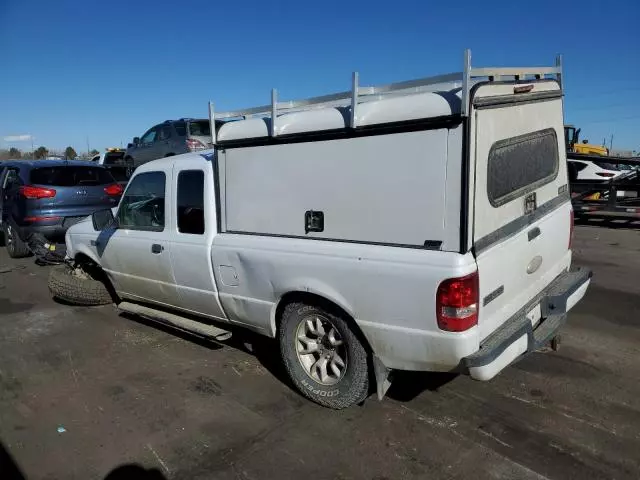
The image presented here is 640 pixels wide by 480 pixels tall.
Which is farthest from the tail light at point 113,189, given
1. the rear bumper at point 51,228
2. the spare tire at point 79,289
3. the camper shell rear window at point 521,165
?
the camper shell rear window at point 521,165

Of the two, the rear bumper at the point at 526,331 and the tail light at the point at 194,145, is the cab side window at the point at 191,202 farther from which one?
the tail light at the point at 194,145

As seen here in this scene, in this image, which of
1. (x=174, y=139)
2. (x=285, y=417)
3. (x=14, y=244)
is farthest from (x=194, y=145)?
(x=285, y=417)

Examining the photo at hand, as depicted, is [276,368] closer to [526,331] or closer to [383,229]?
[383,229]

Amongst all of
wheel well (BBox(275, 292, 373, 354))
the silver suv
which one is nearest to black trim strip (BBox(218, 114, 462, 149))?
wheel well (BBox(275, 292, 373, 354))

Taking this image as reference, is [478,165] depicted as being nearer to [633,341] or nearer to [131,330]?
[633,341]

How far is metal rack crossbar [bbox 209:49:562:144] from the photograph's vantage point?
9.36 ft

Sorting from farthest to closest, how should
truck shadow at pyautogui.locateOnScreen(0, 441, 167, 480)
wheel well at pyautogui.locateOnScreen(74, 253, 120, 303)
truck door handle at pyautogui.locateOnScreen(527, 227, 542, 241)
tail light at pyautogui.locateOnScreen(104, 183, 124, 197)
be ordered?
tail light at pyautogui.locateOnScreen(104, 183, 124, 197), wheel well at pyautogui.locateOnScreen(74, 253, 120, 303), truck door handle at pyautogui.locateOnScreen(527, 227, 542, 241), truck shadow at pyautogui.locateOnScreen(0, 441, 167, 480)

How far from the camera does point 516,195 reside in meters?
3.41

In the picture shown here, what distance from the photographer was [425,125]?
2.90 m

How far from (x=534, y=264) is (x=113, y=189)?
7.74 meters

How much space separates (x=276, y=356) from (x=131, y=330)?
1852 millimetres

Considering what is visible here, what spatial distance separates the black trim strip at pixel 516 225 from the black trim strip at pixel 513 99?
0.76 meters

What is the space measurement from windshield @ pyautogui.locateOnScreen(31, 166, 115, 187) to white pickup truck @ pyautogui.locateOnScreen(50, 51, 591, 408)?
4.96 meters

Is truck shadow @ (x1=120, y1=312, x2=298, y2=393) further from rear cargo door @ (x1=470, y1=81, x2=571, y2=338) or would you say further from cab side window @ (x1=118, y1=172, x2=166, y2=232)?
rear cargo door @ (x1=470, y1=81, x2=571, y2=338)
